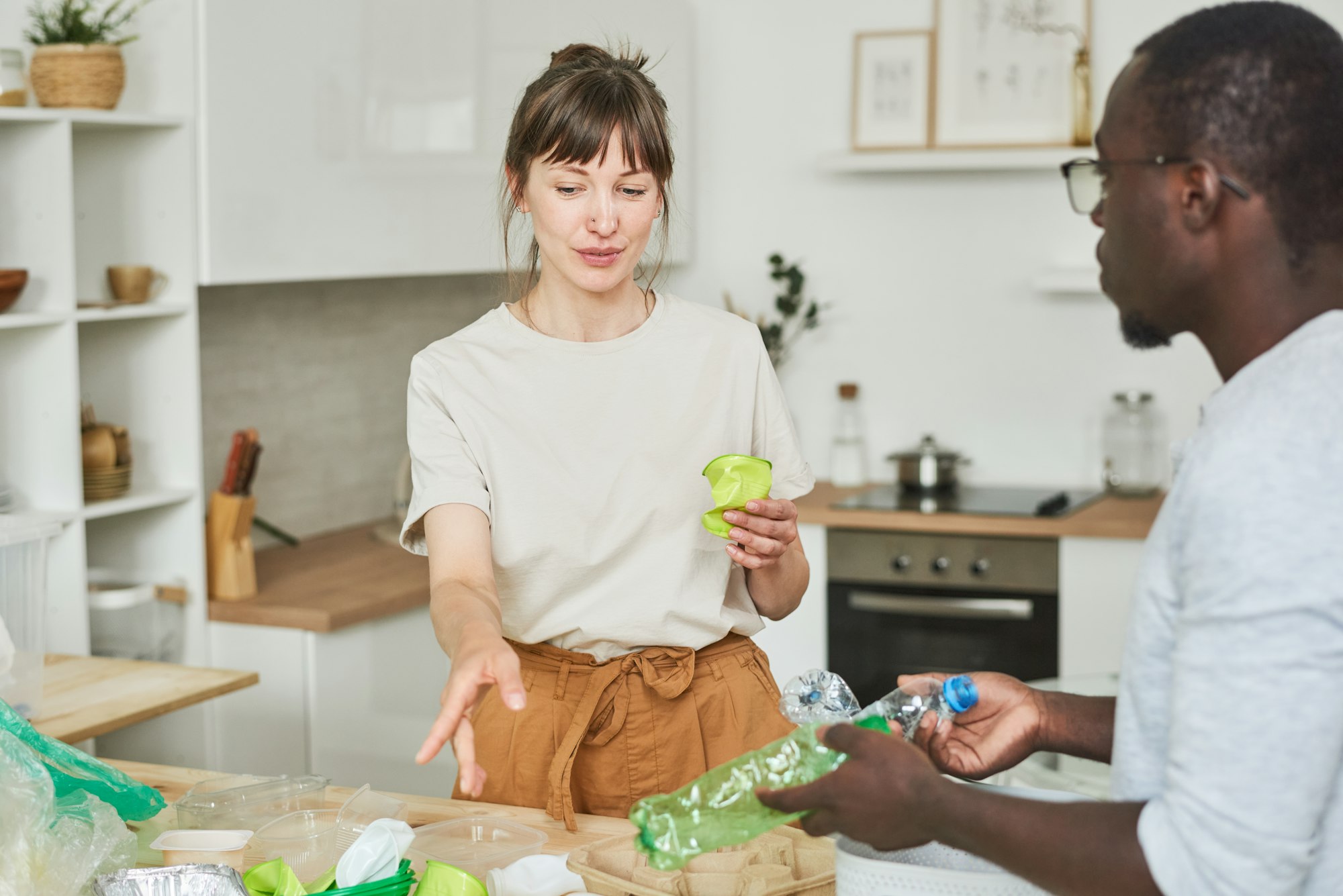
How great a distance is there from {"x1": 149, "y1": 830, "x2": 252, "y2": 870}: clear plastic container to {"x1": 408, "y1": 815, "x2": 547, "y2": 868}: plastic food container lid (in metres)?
0.17

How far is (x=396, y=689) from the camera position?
115 inches

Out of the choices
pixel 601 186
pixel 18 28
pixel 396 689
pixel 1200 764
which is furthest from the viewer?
pixel 396 689

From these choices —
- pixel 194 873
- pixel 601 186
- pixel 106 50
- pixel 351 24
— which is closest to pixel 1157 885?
pixel 194 873

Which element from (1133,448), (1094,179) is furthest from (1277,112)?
(1133,448)

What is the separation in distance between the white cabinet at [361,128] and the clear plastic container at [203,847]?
1.35m

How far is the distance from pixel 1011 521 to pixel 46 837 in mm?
2518

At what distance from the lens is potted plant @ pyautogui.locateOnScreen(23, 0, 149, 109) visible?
92.3 inches

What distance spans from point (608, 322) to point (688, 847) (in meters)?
0.77

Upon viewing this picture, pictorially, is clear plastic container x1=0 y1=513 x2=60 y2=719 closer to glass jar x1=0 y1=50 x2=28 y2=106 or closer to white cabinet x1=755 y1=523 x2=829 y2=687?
glass jar x1=0 y1=50 x2=28 y2=106

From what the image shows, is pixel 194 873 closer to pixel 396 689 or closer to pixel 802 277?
pixel 396 689

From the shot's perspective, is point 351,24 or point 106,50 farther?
point 351,24

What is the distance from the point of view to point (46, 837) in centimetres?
121

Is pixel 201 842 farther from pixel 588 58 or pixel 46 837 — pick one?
pixel 588 58

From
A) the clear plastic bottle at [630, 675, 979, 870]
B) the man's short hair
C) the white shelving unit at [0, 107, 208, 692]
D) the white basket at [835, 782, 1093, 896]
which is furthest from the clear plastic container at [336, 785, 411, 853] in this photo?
the white shelving unit at [0, 107, 208, 692]
